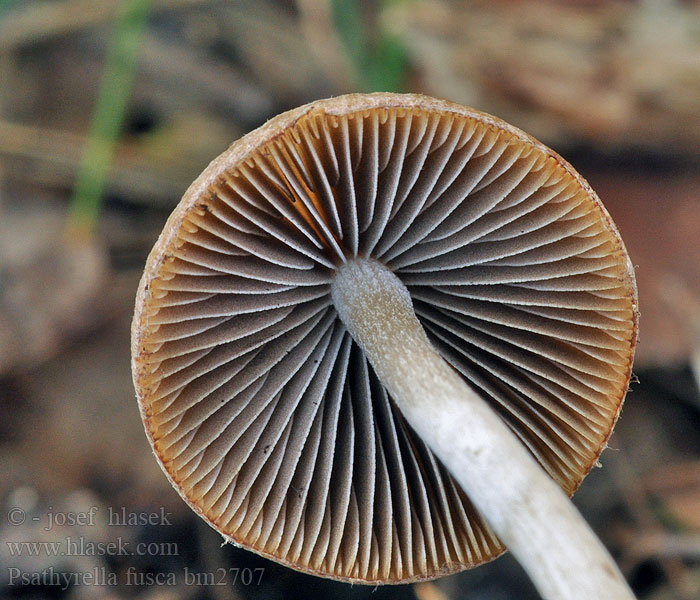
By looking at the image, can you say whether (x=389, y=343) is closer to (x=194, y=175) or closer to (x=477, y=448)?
(x=477, y=448)

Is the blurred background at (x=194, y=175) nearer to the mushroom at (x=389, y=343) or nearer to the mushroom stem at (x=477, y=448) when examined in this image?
the mushroom at (x=389, y=343)

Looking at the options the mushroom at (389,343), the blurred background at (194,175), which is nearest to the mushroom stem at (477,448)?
the mushroom at (389,343)

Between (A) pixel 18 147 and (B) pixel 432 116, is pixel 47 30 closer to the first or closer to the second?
(A) pixel 18 147

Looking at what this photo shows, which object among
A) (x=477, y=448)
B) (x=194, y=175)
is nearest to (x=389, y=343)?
(x=477, y=448)

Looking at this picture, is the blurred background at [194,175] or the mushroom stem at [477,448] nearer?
the mushroom stem at [477,448]

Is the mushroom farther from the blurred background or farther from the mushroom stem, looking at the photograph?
the blurred background

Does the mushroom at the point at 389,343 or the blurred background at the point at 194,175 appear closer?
the mushroom at the point at 389,343
